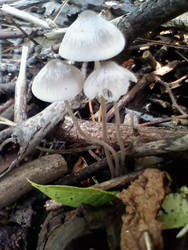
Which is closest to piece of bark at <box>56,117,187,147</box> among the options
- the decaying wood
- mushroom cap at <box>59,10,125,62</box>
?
the decaying wood

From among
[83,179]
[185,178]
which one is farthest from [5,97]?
[185,178]

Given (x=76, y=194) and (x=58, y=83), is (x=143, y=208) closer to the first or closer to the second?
(x=76, y=194)

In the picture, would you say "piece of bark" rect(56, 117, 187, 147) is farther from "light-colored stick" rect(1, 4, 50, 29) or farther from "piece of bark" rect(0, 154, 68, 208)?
"light-colored stick" rect(1, 4, 50, 29)

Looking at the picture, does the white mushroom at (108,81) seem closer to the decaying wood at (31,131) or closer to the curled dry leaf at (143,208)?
the curled dry leaf at (143,208)

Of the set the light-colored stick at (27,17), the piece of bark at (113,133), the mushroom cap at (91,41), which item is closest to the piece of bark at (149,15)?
the piece of bark at (113,133)

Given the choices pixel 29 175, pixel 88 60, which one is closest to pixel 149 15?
pixel 88 60

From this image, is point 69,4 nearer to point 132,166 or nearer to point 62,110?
point 62,110
